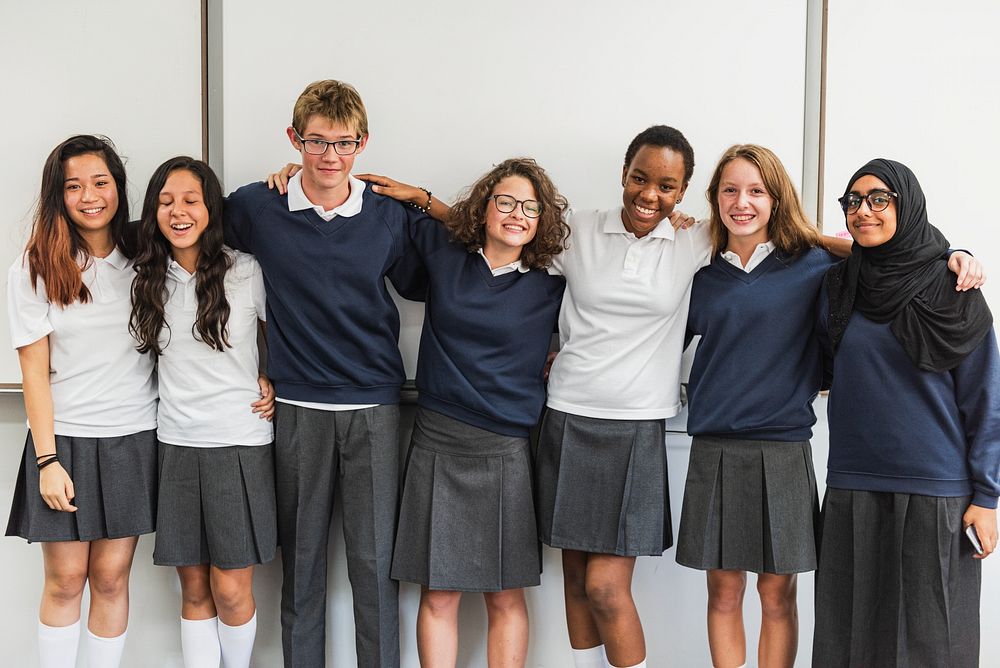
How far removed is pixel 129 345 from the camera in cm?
199

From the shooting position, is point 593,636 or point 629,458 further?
point 593,636

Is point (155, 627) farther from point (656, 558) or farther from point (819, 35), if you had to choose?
point (819, 35)

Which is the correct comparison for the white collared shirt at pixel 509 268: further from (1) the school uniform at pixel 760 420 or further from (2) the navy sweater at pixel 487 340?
(1) the school uniform at pixel 760 420

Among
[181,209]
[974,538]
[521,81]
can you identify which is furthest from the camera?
[521,81]

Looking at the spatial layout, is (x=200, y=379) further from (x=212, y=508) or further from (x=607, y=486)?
(x=607, y=486)

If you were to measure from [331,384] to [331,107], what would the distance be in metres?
0.70

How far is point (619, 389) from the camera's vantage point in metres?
1.92

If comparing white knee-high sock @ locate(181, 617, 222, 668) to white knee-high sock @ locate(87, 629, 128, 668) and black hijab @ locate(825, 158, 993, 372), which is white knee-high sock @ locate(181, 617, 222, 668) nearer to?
white knee-high sock @ locate(87, 629, 128, 668)

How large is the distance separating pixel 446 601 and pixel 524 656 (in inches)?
10.5

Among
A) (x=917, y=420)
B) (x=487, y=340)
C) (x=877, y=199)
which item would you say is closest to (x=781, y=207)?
(x=877, y=199)

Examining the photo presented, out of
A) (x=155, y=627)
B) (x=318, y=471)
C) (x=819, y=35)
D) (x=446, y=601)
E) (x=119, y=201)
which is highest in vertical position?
(x=819, y=35)

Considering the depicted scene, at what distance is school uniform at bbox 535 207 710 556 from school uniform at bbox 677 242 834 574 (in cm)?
11

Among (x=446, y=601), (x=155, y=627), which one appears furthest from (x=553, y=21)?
(x=155, y=627)

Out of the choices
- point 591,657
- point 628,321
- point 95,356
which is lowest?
point 591,657
